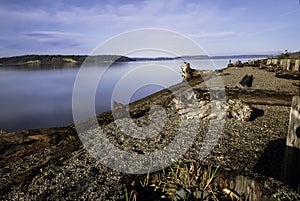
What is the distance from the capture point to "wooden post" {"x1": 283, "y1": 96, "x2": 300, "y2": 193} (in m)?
2.71

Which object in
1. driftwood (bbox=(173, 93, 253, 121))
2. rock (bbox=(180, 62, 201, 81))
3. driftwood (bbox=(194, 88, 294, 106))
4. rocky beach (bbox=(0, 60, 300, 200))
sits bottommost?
rocky beach (bbox=(0, 60, 300, 200))

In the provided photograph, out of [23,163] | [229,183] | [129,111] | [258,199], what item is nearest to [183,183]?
[229,183]

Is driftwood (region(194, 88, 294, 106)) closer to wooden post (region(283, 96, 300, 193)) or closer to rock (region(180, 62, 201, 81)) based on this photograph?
wooden post (region(283, 96, 300, 193))

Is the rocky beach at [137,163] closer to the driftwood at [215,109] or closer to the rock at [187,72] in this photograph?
the driftwood at [215,109]

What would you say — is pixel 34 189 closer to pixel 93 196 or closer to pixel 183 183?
pixel 93 196

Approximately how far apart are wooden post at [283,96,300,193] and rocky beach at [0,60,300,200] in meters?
0.64

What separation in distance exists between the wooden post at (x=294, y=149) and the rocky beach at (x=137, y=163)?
0.64 m

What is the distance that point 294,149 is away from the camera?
2787 mm

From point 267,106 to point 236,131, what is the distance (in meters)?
2.58

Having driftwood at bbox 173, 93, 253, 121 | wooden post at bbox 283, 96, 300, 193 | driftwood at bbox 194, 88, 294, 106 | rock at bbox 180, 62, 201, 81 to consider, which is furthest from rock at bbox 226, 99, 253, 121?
rock at bbox 180, 62, 201, 81

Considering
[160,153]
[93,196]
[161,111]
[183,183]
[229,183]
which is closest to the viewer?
[229,183]

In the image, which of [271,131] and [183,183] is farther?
[271,131]

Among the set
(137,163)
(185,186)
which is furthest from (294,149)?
(137,163)

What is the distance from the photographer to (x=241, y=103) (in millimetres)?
6789
